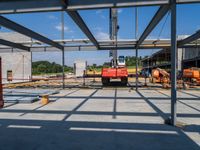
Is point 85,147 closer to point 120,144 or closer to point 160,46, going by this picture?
point 120,144

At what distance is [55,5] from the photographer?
8.12 m

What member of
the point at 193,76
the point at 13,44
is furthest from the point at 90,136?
the point at 193,76

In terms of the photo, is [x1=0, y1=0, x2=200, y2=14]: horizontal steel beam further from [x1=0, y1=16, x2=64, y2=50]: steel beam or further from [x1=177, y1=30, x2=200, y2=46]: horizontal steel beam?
[x1=177, y1=30, x2=200, y2=46]: horizontal steel beam

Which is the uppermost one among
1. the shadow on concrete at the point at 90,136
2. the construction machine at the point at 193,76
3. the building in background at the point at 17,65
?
the building in background at the point at 17,65

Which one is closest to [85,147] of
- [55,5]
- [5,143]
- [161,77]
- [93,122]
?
[5,143]

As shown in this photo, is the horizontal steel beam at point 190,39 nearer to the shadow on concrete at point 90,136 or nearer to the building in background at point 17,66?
the shadow on concrete at point 90,136

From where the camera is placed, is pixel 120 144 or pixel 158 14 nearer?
pixel 120 144

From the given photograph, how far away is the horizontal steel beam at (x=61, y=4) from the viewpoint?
7.86m

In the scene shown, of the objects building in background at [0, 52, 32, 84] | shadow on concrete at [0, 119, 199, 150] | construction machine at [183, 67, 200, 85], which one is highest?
building in background at [0, 52, 32, 84]

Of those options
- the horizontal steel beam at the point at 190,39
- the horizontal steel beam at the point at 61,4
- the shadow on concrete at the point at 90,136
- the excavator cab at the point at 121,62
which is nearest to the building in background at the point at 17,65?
the excavator cab at the point at 121,62

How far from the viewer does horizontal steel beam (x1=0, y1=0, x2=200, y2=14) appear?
786 cm

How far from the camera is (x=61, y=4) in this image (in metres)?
8.10

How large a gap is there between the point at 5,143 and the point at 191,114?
665 cm

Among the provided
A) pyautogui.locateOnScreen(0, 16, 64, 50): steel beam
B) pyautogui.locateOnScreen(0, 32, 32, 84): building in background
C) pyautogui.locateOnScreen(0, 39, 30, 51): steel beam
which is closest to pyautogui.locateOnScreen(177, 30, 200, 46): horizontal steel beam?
pyautogui.locateOnScreen(0, 16, 64, 50): steel beam
